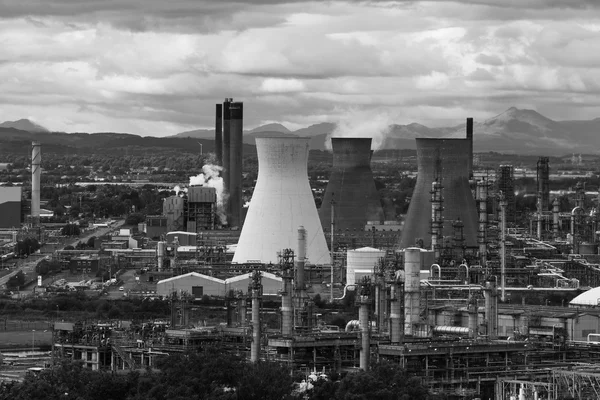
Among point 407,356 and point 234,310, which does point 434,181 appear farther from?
point 407,356

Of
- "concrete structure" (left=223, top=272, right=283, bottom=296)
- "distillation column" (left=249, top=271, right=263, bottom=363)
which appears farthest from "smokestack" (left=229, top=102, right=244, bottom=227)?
"distillation column" (left=249, top=271, right=263, bottom=363)

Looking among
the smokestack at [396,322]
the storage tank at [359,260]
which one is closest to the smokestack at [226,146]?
the storage tank at [359,260]

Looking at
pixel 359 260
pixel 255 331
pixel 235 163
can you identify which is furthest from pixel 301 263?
pixel 235 163

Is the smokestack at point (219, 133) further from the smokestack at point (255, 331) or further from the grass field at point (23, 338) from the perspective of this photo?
the smokestack at point (255, 331)

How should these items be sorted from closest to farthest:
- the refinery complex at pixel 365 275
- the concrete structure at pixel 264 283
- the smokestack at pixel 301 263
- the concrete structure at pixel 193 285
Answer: the refinery complex at pixel 365 275, the smokestack at pixel 301 263, the concrete structure at pixel 264 283, the concrete structure at pixel 193 285

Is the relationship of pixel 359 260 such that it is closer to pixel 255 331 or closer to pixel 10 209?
pixel 255 331

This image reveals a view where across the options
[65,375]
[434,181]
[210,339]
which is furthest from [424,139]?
[65,375]
